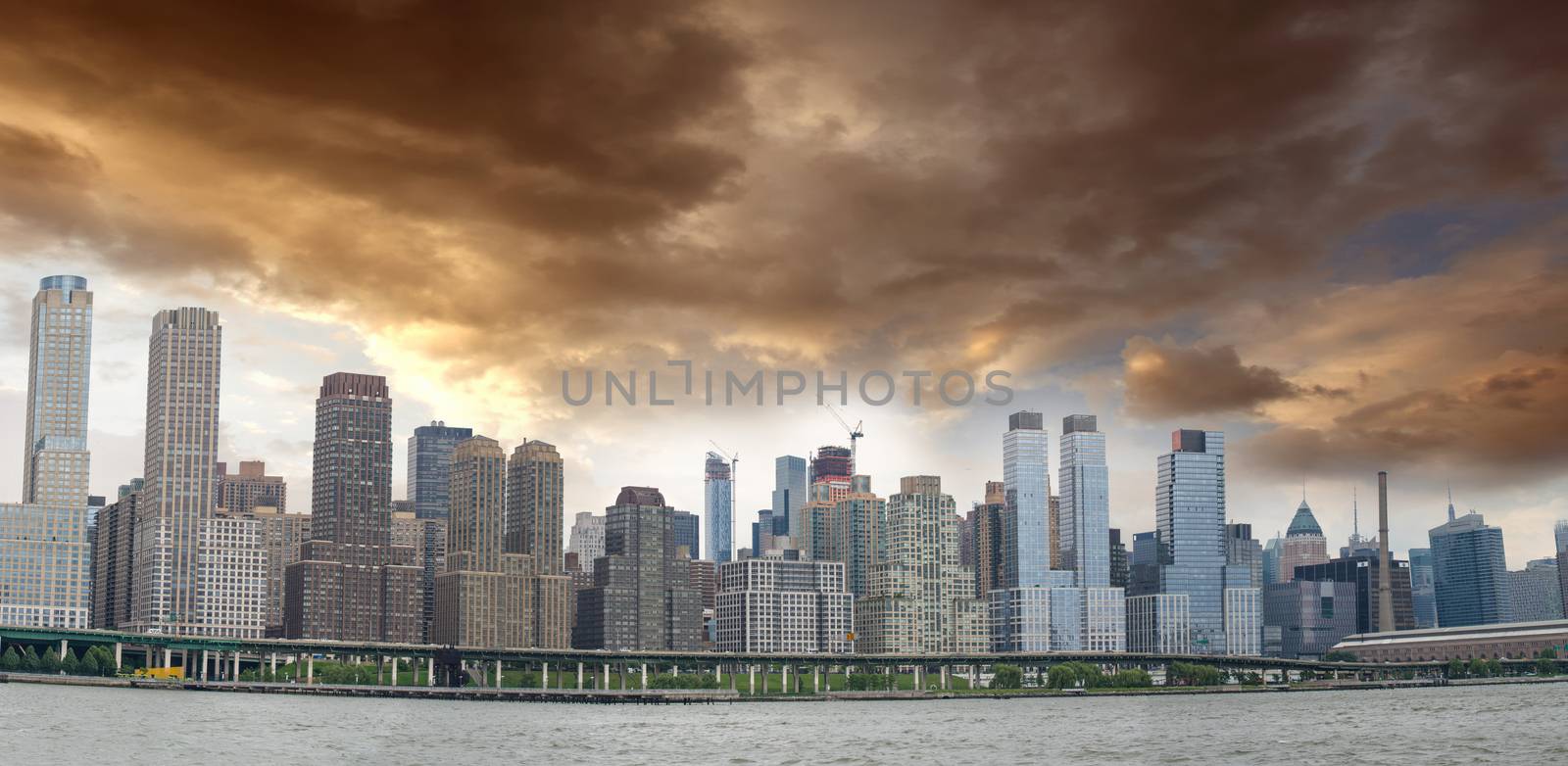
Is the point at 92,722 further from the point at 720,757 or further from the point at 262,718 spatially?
the point at 720,757

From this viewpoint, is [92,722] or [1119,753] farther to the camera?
[92,722]

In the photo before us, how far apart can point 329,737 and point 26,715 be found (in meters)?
42.8

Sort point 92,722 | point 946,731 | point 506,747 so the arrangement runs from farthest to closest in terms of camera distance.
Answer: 1. point 946,731
2. point 92,722
3. point 506,747

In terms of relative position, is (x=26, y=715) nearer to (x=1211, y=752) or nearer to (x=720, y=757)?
(x=720, y=757)

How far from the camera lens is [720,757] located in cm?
15550

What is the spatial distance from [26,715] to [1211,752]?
121307 millimetres

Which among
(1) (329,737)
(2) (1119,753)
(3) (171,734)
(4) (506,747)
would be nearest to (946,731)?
(2) (1119,753)

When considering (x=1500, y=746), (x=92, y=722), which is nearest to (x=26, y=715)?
(x=92, y=722)

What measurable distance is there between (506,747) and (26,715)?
199ft

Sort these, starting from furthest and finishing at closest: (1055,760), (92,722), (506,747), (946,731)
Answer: (946,731)
(92,722)
(506,747)
(1055,760)

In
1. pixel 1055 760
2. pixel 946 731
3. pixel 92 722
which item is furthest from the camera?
pixel 946 731

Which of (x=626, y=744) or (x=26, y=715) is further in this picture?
(x=26, y=715)

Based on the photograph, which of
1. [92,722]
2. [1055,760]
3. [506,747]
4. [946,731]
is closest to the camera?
[1055,760]

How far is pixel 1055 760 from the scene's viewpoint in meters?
153
